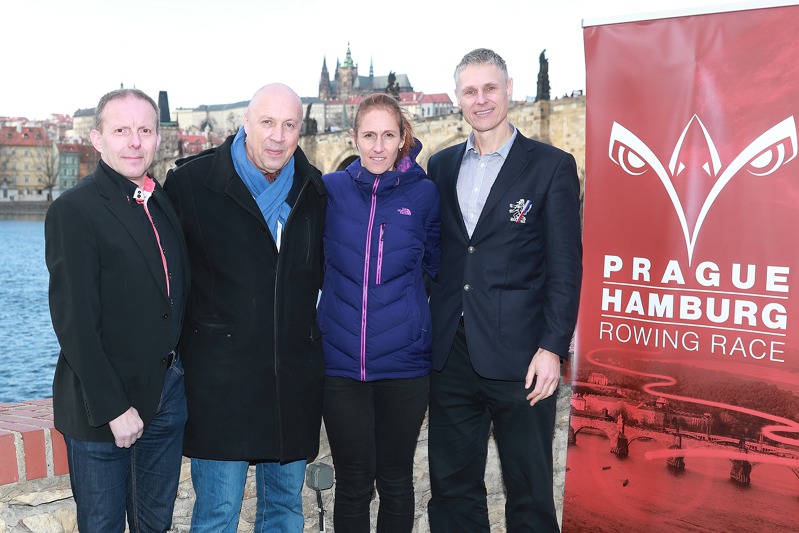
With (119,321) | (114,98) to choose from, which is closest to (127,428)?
(119,321)

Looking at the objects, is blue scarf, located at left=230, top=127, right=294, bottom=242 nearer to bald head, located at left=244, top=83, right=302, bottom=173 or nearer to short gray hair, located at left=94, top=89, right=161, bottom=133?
bald head, located at left=244, top=83, right=302, bottom=173

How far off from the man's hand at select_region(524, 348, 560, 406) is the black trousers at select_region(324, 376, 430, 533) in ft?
1.02

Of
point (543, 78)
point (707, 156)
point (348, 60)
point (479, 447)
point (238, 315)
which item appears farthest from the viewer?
point (348, 60)

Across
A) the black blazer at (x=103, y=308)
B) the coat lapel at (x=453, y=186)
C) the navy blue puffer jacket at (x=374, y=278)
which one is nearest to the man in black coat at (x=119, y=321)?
the black blazer at (x=103, y=308)

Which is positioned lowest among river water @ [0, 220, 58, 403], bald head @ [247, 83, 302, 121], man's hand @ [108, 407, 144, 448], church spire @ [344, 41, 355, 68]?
river water @ [0, 220, 58, 403]

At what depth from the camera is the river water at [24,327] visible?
752 inches

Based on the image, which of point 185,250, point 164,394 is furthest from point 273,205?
point 164,394

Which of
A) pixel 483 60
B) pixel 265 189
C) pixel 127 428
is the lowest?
pixel 127 428

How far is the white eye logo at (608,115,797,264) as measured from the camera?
2114 mm

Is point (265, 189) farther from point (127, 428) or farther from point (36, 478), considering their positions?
point (36, 478)

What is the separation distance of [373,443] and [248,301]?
0.58 m

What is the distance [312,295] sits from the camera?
214 cm

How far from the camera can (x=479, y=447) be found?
2.40m

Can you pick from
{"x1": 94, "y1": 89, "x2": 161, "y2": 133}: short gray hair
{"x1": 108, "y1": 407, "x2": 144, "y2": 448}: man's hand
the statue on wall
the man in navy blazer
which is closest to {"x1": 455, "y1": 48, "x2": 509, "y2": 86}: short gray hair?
the man in navy blazer
